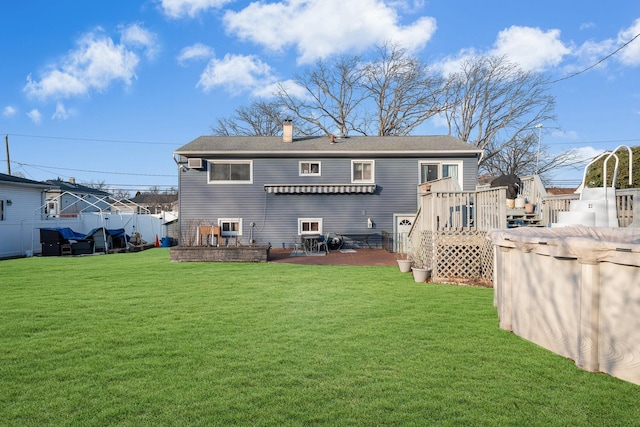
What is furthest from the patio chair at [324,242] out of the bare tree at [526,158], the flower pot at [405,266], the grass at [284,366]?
the bare tree at [526,158]

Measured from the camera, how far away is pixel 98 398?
3.21 m

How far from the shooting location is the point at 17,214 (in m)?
19.5

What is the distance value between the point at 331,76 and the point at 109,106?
19659 millimetres

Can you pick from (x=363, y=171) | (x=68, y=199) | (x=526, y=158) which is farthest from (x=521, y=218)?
(x=68, y=199)

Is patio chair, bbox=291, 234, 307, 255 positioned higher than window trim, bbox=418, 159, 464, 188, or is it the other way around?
window trim, bbox=418, 159, 464, 188

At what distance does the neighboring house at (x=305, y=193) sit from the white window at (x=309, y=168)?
52 mm

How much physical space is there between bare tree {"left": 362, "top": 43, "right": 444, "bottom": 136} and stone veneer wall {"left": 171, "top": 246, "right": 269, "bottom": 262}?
23.4 metres

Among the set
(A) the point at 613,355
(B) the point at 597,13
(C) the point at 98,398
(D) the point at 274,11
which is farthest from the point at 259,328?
(B) the point at 597,13

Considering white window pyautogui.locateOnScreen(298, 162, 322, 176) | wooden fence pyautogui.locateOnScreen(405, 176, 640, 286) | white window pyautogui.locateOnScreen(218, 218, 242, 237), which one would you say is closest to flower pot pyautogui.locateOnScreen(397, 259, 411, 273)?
wooden fence pyautogui.locateOnScreen(405, 176, 640, 286)

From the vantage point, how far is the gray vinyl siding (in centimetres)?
1825

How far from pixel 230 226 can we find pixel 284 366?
15064 millimetres

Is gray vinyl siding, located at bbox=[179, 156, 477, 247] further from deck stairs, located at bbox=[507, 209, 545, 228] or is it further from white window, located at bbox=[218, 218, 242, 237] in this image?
deck stairs, located at bbox=[507, 209, 545, 228]

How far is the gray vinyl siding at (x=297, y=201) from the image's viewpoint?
59.9ft

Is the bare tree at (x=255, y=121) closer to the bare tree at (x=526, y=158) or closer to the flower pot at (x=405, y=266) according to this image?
the bare tree at (x=526, y=158)
